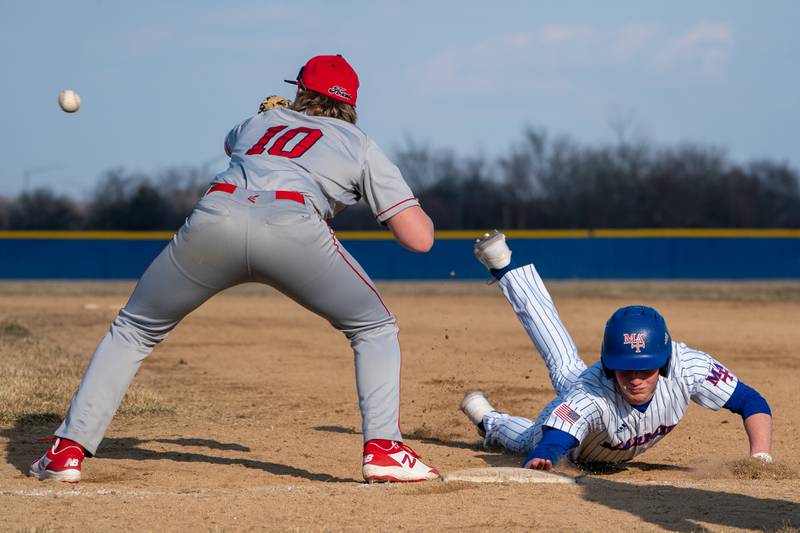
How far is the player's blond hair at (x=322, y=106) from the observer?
162 inches

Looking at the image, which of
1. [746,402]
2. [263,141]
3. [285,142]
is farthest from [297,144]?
[746,402]

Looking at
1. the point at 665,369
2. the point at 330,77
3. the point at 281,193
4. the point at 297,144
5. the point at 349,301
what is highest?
the point at 330,77

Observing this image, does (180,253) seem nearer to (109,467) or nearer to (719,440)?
(109,467)

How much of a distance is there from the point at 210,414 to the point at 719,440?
2.96 m

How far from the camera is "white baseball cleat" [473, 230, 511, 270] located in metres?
5.18

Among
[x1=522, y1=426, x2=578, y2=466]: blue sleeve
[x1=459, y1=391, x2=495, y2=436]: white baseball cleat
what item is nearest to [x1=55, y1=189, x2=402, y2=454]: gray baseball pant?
[x1=522, y1=426, x2=578, y2=466]: blue sleeve

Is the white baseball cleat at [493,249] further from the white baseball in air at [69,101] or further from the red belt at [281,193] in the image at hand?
the white baseball in air at [69,101]

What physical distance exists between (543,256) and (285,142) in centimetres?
2439

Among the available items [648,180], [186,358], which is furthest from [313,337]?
[648,180]

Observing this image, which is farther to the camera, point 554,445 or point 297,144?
point 554,445

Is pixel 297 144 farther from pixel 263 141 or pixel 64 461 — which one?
pixel 64 461

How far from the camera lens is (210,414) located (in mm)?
6422

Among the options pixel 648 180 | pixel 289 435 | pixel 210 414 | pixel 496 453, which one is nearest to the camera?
pixel 496 453

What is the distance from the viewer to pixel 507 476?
4.00m
